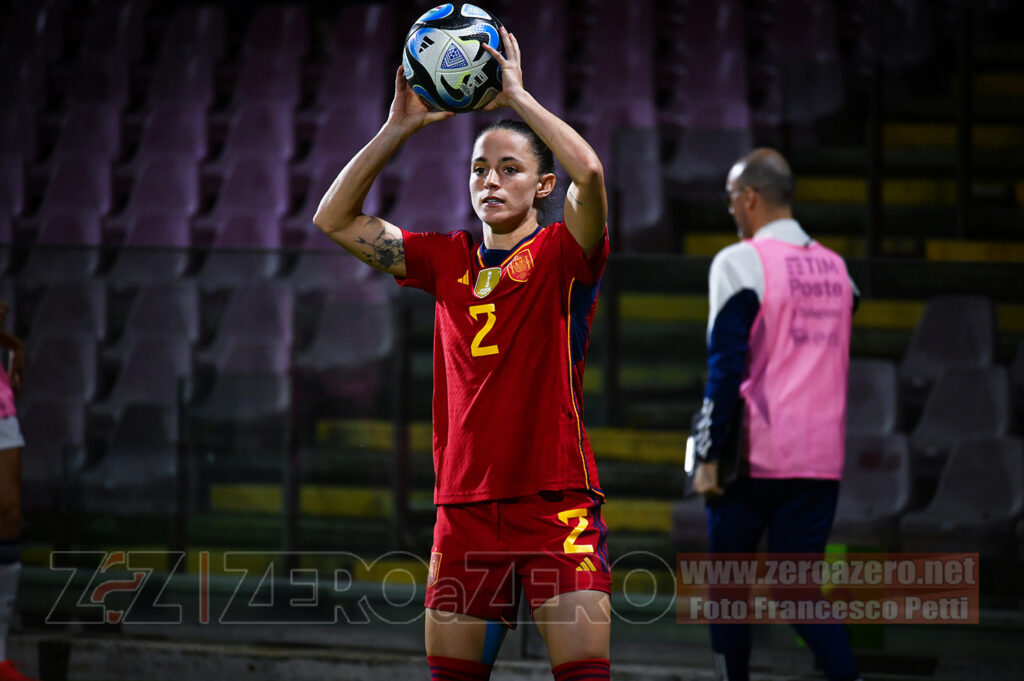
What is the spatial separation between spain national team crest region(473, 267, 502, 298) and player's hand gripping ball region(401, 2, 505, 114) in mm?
373

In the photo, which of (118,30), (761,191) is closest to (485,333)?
(761,191)

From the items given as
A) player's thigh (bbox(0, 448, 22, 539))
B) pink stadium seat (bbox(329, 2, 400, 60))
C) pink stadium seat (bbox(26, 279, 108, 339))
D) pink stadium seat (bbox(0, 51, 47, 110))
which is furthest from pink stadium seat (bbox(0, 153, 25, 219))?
player's thigh (bbox(0, 448, 22, 539))

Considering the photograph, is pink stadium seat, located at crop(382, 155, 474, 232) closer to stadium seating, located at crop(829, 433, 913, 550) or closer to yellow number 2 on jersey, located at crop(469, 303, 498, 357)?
stadium seating, located at crop(829, 433, 913, 550)

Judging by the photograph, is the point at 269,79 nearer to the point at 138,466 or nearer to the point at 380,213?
the point at 380,213

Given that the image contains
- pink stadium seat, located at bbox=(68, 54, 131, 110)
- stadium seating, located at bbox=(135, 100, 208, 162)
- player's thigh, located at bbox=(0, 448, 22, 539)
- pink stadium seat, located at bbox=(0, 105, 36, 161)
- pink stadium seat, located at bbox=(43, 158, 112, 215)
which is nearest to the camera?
player's thigh, located at bbox=(0, 448, 22, 539)

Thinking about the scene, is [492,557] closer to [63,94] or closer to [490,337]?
[490,337]

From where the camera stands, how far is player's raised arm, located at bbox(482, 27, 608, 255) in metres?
2.42

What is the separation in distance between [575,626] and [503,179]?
994 mm

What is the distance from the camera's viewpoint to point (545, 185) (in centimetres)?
269

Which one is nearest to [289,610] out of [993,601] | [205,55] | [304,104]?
[993,601]

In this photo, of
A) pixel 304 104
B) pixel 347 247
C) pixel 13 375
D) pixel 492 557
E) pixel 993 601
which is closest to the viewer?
pixel 492 557

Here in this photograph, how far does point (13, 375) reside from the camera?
4824 mm

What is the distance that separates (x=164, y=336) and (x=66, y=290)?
488 millimetres

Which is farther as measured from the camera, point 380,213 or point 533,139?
point 380,213
